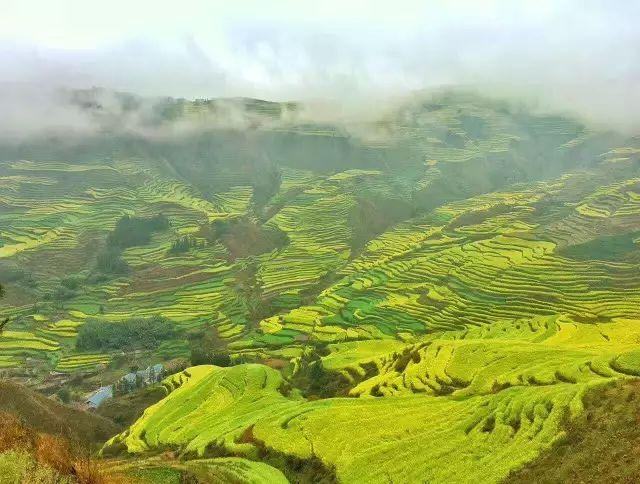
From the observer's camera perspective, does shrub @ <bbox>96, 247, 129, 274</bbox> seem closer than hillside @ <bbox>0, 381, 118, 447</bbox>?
No

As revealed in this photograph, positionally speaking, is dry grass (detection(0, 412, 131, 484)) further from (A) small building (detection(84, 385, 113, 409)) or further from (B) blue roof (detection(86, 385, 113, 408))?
(B) blue roof (detection(86, 385, 113, 408))

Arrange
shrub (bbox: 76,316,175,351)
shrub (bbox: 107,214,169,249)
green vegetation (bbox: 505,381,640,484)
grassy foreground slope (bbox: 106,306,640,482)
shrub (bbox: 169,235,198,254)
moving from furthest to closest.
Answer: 1. shrub (bbox: 107,214,169,249)
2. shrub (bbox: 169,235,198,254)
3. shrub (bbox: 76,316,175,351)
4. grassy foreground slope (bbox: 106,306,640,482)
5. green vegetation (bbox: 505,381,640,484)

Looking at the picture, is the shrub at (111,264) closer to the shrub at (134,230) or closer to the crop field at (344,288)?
the crop field at (344,288)

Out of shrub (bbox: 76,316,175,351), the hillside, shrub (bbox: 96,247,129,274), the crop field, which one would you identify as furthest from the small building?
shrub (bbox: 96,247,129,274)

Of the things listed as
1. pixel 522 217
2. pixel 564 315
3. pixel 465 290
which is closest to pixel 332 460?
pixel 564 315

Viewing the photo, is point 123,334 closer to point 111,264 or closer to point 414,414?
point 111,264

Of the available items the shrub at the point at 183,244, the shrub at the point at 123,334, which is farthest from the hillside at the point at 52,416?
the shrub at the point at 183,244

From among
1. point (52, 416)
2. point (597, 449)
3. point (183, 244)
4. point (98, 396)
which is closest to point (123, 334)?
point (98, 396)

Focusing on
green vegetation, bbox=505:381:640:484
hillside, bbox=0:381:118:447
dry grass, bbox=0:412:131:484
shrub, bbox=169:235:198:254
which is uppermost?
dry grass, bbox=0:412:131:484
